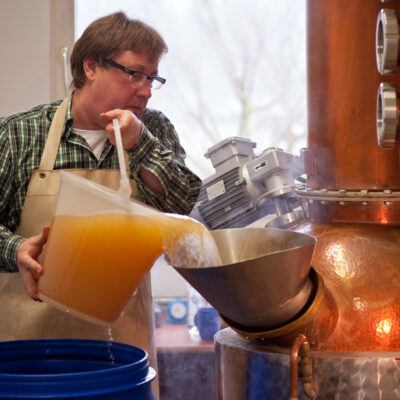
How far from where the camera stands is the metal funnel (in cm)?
122

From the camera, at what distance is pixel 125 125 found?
5.09ft

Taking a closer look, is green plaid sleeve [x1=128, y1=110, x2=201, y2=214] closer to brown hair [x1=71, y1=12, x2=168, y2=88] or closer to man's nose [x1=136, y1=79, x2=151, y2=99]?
man's nose [x1=136, y1=79, x2=151, y2=99]

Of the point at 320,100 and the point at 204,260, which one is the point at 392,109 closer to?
the point at 320,100

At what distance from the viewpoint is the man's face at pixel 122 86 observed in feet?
5.95

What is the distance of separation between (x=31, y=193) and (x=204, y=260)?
72 cm

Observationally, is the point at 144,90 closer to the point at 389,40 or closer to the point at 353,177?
the point at 353,177

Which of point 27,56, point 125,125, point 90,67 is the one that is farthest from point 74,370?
point 27,56

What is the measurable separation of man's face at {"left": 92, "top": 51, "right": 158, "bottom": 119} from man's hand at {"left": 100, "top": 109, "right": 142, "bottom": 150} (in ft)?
0.61

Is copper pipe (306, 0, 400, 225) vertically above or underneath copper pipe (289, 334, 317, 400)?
above

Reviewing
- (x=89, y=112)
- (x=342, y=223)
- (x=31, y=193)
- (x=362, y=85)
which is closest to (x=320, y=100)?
(x=362, y=85)

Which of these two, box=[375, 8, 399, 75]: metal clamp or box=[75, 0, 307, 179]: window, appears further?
box=[75, 0, 307, 179]: window

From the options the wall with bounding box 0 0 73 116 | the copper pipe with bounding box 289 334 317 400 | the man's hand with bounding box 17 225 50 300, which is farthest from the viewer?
the wall with bounding box 0 0 73 116

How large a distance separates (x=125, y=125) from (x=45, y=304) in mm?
630

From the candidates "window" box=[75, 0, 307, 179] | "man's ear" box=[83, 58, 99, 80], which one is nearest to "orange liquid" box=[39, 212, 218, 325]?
"man's ear" box=[83, 58, 99, 80]
